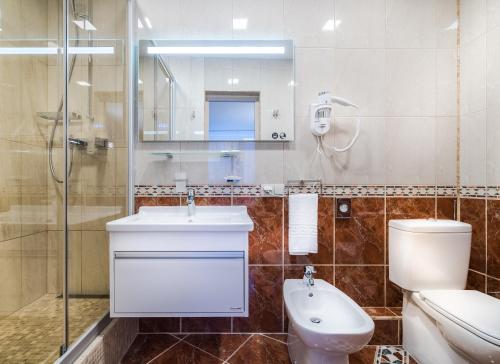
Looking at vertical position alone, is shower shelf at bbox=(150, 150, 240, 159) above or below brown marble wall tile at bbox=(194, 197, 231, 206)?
above

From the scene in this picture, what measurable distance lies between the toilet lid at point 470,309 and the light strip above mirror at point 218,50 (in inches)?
64.7

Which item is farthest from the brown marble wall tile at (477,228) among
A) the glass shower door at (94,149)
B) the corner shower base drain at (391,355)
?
the glass shower door at (94,149)

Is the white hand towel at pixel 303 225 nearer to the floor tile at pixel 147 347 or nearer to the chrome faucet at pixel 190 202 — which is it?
the chrome faucet at pixel 190 202

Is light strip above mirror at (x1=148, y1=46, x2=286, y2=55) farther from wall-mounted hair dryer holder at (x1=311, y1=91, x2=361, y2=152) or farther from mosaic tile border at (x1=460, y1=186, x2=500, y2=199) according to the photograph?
mosaic tile border at (x1=460, y1=186, x2=500, y2=199)

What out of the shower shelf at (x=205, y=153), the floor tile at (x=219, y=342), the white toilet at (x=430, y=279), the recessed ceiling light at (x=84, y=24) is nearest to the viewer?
the white toilet at (x=430, y=279)

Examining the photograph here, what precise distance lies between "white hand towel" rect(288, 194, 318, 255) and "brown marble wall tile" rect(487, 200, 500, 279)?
0.98 m

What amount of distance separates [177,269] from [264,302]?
29.7 inches

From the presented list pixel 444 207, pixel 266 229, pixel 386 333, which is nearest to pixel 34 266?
pixel 266 229

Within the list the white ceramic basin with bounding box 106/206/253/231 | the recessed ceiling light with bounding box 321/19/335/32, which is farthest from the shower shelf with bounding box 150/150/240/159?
the recessed ceiling light with bounding box 321/19/335/32

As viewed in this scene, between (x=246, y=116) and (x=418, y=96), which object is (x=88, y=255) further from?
(x=418, y=96)

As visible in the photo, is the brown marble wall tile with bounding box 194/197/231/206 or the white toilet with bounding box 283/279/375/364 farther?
the brown marble wall tile with bounding box 194/197/231/206

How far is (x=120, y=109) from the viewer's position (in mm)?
1633

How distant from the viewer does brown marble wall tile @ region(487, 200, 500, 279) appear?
144 cm

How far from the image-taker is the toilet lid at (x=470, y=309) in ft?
3.38
